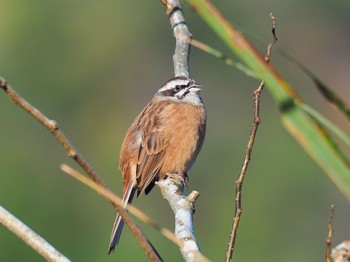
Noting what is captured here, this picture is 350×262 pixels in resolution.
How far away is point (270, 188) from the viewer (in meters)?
22.0

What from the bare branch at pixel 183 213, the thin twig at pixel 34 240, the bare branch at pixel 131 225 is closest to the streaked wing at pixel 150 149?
the bare branch at pixel 183 213

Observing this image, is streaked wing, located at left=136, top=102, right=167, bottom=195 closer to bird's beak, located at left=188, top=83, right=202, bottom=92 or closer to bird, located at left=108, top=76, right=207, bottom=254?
bird, located at left=108, top=76, right=207, bottom=254

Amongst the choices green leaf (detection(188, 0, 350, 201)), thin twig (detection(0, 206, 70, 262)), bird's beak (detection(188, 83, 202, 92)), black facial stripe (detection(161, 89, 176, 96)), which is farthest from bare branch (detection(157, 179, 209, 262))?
black facial stripe (detection(161, 89, 176, 96))

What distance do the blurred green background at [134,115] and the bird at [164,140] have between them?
10.2 meters

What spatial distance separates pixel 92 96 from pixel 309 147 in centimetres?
2404

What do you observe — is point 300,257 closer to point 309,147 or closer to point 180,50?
point 180,50

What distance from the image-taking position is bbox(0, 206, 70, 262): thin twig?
5.86 ft

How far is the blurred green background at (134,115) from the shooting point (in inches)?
740

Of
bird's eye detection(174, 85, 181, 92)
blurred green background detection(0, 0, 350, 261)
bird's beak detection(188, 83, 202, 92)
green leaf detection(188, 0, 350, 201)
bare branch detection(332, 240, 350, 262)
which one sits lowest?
bare branch detection(332, 240, 350, 262)

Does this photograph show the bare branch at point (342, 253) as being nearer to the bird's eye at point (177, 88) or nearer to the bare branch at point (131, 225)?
the bare branch at point (131, 225)

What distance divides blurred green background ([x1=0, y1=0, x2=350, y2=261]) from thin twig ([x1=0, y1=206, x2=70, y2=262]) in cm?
1390

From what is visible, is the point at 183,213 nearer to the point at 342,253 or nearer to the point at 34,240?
the point at 34,240

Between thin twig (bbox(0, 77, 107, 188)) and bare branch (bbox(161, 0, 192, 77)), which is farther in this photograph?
bare branch (bbox(161, 0, 192, 77))

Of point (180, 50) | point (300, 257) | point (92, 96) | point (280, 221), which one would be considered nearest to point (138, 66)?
point (92, 96)
